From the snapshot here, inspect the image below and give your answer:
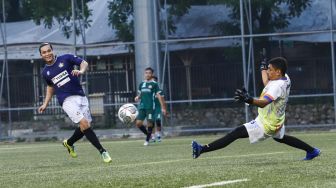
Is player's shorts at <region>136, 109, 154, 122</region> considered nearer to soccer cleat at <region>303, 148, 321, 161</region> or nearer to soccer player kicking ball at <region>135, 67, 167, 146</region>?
soccer player kicking ball at <region>135, 67, 167, 146</region>

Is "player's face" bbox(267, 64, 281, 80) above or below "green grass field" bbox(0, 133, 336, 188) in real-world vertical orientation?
above

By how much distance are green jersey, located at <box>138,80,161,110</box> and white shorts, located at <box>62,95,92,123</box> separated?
29.8 ft

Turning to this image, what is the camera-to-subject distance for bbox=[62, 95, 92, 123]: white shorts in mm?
14453

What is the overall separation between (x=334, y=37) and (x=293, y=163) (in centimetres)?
1737

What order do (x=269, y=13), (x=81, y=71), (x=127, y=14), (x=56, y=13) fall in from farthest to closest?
(x=56, y=13), (x=127, y=14), (x=269, y=13), (x=81, y=71)

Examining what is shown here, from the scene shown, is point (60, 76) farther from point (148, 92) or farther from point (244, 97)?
point (148, 92)

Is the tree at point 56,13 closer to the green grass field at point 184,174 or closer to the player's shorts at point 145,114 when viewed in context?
the player's shorts at point 145,114

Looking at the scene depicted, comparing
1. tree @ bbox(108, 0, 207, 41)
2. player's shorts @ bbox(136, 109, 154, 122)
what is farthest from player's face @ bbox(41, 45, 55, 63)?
tree @ bbox(108, 0, 207, 41)

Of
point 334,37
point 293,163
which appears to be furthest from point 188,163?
point 334,37

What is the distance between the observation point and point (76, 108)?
1451 cm

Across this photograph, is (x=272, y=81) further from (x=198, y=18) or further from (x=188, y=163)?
(x=198, y=18)

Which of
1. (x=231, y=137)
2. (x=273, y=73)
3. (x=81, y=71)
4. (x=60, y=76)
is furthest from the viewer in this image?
(x=60, y=76)

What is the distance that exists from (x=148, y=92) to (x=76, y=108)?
9.29 m

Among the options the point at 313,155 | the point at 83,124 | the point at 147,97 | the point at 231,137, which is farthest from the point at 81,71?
the point at 147,97
